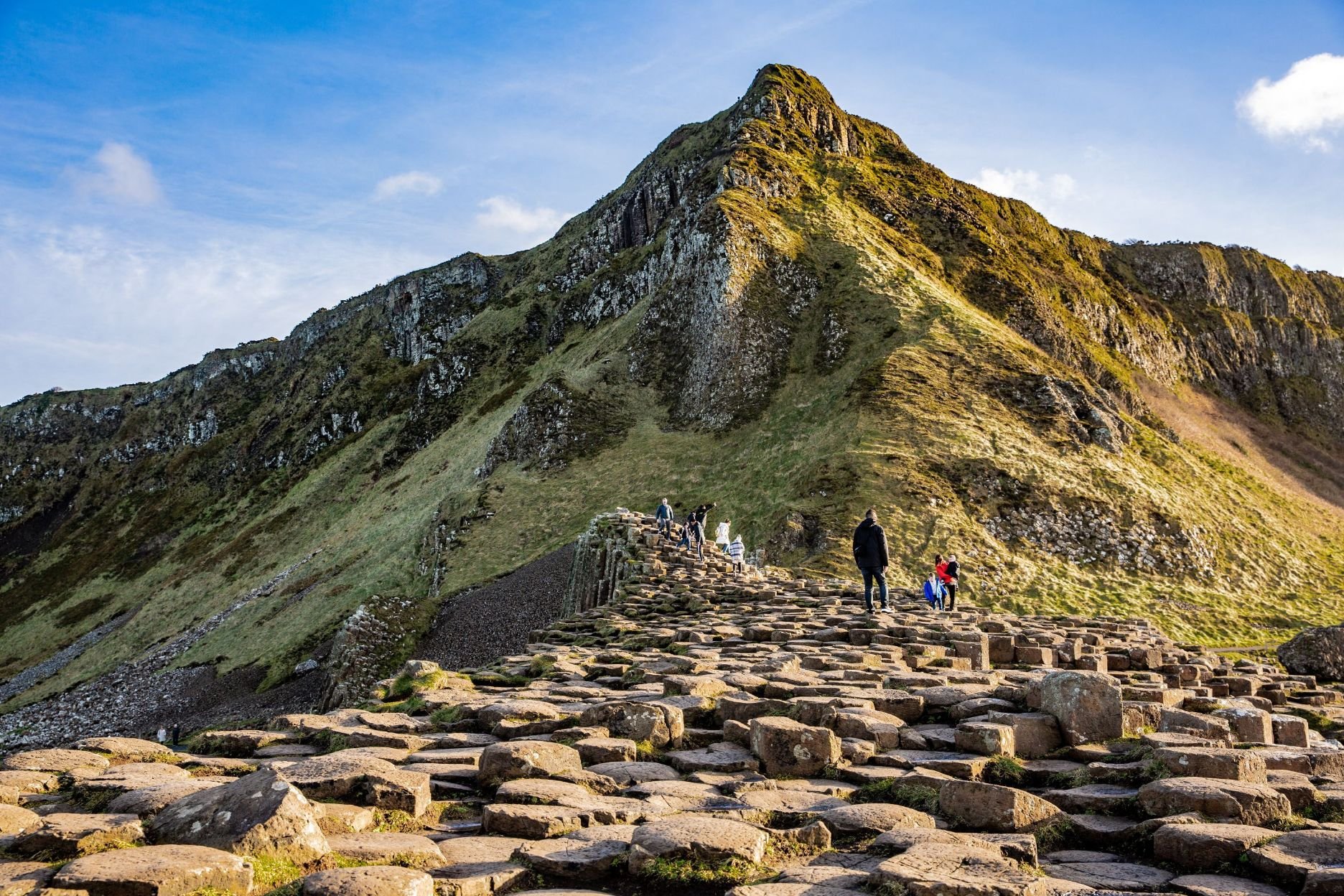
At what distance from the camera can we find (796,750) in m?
9.20

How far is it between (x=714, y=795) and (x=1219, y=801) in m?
4.22

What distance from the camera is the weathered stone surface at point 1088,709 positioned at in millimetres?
10062

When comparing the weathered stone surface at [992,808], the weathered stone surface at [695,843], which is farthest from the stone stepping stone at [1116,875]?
the weathered stone surface at [695,843]

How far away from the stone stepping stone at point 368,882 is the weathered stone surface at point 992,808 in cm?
438

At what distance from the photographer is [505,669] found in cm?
1739

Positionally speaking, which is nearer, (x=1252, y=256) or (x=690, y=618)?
(x=690, y=618)

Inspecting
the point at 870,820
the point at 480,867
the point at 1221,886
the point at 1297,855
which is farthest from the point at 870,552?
the point at 480,867

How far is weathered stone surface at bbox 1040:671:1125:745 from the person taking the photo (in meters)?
10.1

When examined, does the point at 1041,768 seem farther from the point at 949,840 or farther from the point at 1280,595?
the point at 1280,595

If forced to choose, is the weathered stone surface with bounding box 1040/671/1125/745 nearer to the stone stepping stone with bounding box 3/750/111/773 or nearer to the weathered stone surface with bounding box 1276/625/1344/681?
the stone stepping stone with bounding box 3/750/111/773

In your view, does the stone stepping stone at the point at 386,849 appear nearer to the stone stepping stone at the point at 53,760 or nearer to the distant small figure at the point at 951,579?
the stone stepping stone at the point at 53,760

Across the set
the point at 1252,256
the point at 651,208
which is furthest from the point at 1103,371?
the point at 1252,256

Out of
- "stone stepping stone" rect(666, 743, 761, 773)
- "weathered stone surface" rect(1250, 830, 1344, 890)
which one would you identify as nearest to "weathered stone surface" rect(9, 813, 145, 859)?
"stone stepping stone" rect(666, 743, 761, 773)

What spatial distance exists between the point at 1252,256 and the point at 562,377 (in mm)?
117785
